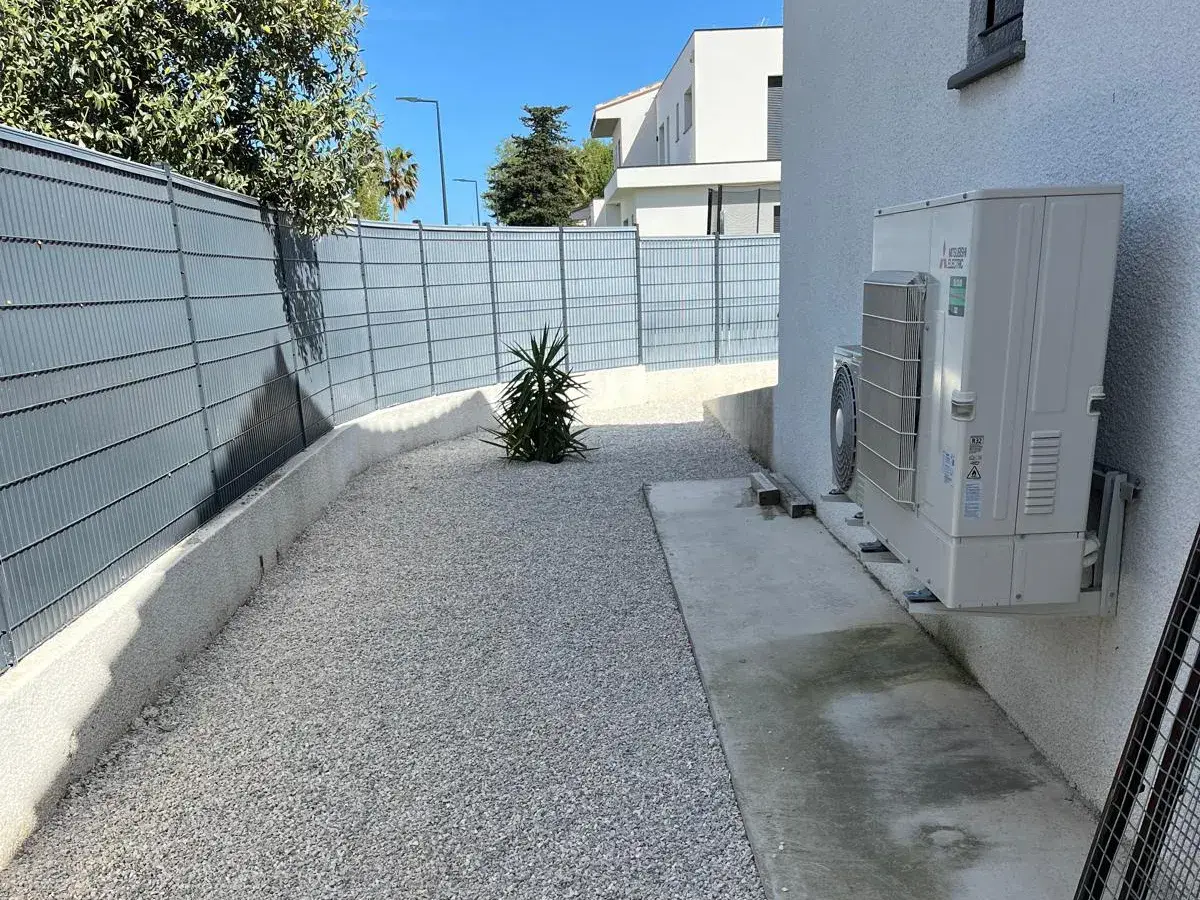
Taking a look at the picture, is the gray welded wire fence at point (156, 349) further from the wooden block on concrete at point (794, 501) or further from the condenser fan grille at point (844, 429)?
the wooden block on concrete at point (794, 501)

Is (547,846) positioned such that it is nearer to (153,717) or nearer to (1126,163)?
(153,717)

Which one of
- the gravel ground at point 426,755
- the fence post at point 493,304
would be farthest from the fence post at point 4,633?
the fence post at point 493,304

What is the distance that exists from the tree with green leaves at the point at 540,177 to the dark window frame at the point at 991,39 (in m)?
32.8

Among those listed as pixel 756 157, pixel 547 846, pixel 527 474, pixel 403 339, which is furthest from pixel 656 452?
pixel 756 157

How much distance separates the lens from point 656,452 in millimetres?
8742

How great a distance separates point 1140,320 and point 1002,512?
2.29 ft

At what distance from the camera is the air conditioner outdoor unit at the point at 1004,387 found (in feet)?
7.57

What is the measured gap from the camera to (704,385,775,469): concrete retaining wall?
293 inches

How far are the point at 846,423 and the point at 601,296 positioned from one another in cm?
902

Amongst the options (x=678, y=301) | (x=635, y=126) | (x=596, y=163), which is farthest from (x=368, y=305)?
(x=596, y=163)

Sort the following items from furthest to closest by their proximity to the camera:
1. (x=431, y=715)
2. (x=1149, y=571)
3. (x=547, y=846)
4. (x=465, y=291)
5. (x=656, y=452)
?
(x=465, y=291), (x=656, y=452), (x=431, y=715), (x=547, y=846), (x=1149, y=571)

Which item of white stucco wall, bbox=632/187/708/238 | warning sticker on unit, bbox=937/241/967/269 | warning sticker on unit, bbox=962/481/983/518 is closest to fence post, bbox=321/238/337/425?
warning sticker on unit, bbox=937/241/967/269

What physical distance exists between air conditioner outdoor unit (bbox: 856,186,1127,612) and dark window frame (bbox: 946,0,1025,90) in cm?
86

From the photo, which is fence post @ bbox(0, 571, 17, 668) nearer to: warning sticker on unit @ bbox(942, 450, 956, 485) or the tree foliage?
warning sticker on unit @ bbox(942, 450, 956, 485)
